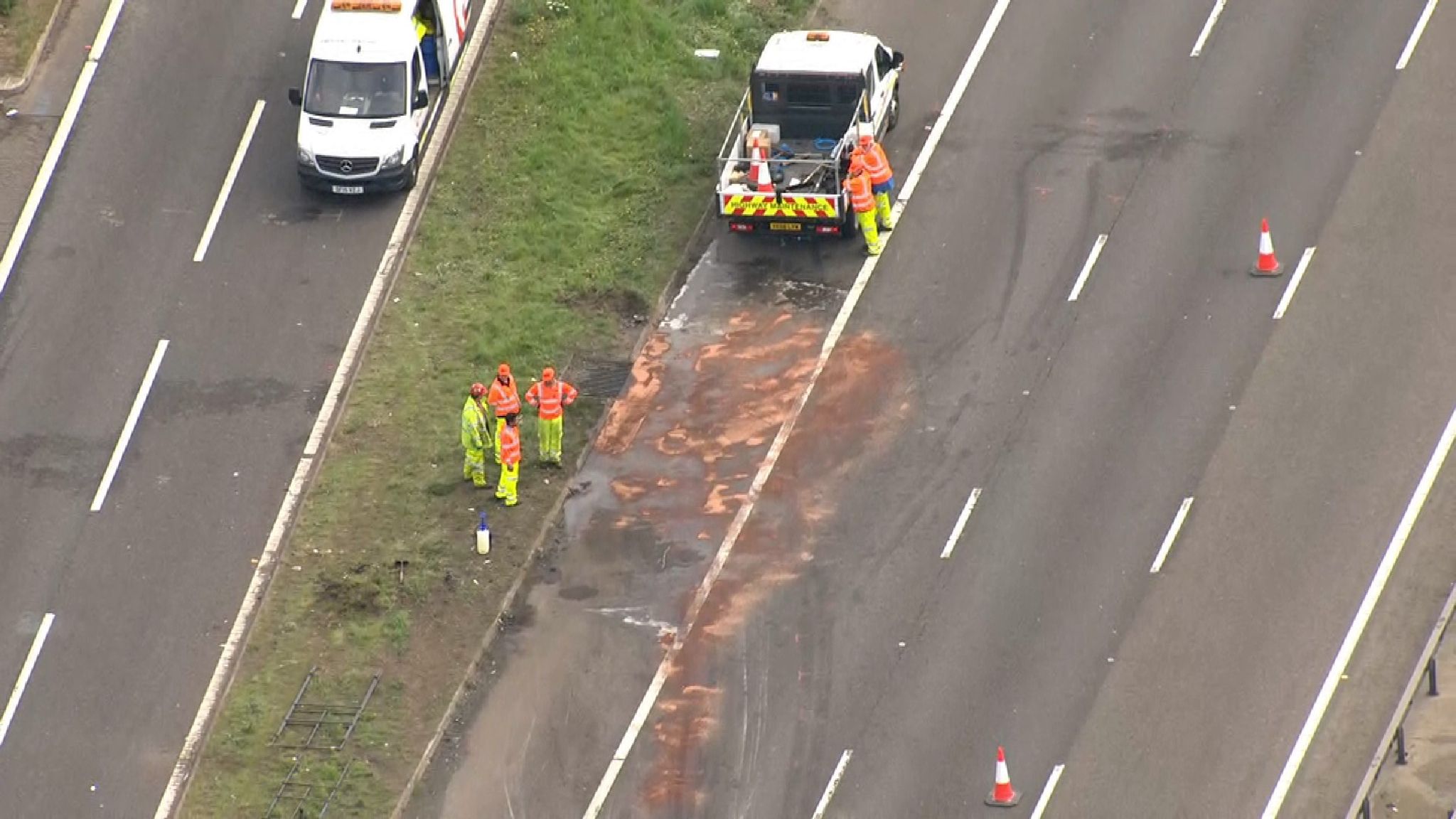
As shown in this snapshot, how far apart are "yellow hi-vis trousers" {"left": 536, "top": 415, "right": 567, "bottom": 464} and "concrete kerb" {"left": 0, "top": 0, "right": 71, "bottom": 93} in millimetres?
12633

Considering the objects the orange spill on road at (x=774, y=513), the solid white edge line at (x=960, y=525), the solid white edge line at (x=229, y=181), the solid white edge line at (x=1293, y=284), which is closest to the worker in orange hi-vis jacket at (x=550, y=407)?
the orange spill on road at (x=774, y=513)

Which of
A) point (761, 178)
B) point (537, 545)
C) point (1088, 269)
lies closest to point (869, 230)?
point (761, 178)

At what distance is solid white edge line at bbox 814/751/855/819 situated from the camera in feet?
115

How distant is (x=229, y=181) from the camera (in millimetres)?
45562

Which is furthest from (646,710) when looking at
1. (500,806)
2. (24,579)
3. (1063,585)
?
(24,579)

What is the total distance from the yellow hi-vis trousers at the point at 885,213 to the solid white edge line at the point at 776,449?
0.15 meters

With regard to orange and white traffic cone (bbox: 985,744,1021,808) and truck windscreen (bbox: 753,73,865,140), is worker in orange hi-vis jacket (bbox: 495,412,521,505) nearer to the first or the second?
truck windscreen (bbox: 753,73,865,140)

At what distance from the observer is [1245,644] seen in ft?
121

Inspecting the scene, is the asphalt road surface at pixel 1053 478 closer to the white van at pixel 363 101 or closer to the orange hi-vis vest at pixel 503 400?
the orange hi-vis vest at pixel 503 400

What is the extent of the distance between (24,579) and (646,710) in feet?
28.0

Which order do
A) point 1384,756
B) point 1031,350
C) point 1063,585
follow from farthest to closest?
point 1031,350
point 1063,585
point 1384,756

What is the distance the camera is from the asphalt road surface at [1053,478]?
35688 mm

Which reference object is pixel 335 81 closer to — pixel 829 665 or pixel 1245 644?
pixel 829 665

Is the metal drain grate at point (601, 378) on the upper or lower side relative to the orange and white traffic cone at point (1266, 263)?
lower
